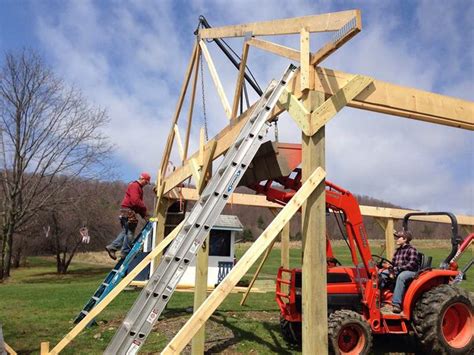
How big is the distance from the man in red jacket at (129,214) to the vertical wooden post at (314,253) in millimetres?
5495

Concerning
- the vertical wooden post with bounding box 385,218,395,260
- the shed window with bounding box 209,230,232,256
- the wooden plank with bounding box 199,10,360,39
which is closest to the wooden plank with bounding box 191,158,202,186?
the wooden plank with bounding box 199,10,360,39

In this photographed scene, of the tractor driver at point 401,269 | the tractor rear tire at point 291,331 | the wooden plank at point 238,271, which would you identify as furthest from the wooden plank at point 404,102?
the tractor rear tire at point 291,331

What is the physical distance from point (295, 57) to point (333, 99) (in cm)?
68

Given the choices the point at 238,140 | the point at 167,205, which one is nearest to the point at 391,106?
the point at 238,140

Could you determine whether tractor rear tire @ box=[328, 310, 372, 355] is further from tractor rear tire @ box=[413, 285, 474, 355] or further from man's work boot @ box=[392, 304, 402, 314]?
tractor rear tire @ box=[413, 285, 474, 355]

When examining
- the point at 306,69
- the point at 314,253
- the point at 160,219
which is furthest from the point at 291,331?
the point at 306,69

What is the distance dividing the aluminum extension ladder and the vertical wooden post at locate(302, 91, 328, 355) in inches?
18.7

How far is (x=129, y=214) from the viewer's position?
28.9 feet

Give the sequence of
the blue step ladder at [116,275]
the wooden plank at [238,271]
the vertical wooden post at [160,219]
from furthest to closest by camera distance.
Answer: the vertical wooden post at [160,219], the blue step ladder at [116,275], the wooden plank at [238,271]

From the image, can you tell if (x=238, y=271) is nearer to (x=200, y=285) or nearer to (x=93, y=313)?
(x=200, y=285)

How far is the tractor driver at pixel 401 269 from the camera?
252 inches

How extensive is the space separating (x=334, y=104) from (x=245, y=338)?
4.69m

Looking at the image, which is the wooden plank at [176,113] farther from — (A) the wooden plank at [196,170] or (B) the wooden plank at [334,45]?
(B) the wooden plank at [334,45]

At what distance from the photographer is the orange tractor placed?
19.8 ft
